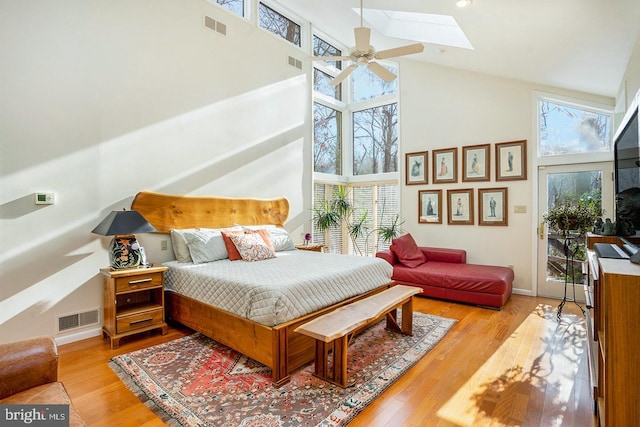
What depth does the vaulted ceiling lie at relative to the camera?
8.68 ft

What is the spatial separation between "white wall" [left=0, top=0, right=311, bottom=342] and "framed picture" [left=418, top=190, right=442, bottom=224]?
123 inches

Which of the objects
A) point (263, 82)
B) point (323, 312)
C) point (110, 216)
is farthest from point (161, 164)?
point (323, 312)

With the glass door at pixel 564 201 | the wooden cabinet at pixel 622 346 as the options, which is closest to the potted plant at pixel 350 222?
the glass door at pixel 564 201

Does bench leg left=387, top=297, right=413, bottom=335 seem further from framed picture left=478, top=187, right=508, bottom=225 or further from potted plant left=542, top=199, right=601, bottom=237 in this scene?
framed picture left=478, top=187, right=508, bottom=225

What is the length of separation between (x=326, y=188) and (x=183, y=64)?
3.47 metres

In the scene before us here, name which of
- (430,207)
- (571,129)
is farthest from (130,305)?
(571,129)

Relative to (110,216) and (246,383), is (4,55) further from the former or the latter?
(246,383)

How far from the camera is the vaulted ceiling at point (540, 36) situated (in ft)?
8.68

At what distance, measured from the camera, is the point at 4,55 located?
8.97 ft

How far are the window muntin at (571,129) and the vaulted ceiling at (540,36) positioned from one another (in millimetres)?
330

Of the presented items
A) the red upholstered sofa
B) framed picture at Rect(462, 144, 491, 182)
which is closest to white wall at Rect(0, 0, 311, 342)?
the red upholstered sofa

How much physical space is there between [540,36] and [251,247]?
150 inches

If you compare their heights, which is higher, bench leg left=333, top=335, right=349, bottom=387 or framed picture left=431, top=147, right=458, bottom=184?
framed picture left=431, top=147, right=458, bottom=184

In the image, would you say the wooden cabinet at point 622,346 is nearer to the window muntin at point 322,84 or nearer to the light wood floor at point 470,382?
the light wood floor at point 470,382
